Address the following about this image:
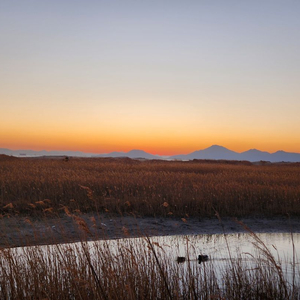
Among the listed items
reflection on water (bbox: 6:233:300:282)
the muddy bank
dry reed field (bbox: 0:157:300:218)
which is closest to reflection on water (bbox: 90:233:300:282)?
reflection on water (bbox: 6:233:300:282)

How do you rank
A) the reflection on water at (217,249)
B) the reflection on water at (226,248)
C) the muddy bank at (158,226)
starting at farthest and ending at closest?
the muddy bank at (158,226) → the reflection on water at (226,248) → the reflection on water at (217,249)

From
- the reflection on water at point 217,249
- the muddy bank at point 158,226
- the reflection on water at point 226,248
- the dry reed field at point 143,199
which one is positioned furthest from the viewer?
the dry reed field at point 143,199

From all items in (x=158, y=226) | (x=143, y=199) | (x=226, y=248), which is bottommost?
(x=226, y=248)

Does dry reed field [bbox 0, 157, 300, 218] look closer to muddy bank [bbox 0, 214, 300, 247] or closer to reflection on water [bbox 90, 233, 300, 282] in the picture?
muddy bank [bbox 0, 214, 300, 247]

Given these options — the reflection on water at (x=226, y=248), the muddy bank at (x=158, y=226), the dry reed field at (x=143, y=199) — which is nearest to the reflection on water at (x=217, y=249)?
the reflection on water at (x=226, y=248)

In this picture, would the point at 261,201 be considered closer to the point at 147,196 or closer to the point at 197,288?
the point at 147,196

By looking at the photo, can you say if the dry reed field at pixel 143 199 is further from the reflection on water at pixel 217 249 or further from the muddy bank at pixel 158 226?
the reflection on water at pixel 217 249

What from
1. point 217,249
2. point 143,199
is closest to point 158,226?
point 143,199

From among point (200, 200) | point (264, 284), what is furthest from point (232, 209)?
point (264, 284)

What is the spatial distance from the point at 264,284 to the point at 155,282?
4.95 feet

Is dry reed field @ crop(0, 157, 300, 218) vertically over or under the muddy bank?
over

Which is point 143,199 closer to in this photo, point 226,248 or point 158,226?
point 158,226

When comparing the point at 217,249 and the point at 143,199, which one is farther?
the point at 143,199

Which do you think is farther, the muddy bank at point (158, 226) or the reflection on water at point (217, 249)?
the muddy bank at point (158, 226)
